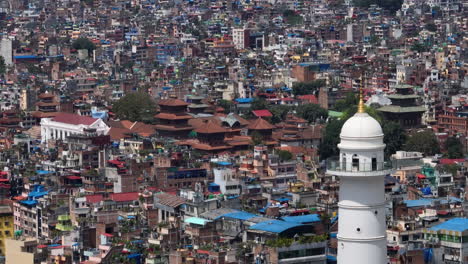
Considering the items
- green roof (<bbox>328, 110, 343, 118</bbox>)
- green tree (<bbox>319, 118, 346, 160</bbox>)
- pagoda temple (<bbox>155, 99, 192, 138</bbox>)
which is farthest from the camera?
green roof (<bbox>328, 110, 343, 118</bbox>)

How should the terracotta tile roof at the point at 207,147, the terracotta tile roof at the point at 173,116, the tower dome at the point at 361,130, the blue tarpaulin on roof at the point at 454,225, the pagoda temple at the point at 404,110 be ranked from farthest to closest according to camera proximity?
the pagoda temple at the point at 404,110, the terracotta tile roof at the point at 173,116, the terracotta tile roof at the point at 207,147, the blue tarpaulin on roof at the point at 454,225, the tower dome at the point at 361,130

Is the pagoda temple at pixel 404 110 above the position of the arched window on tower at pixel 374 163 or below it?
below

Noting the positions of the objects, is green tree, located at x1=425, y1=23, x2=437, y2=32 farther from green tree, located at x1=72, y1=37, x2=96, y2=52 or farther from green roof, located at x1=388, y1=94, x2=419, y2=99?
green roof, located at x1=388, y1=94, x2=419, y2=99

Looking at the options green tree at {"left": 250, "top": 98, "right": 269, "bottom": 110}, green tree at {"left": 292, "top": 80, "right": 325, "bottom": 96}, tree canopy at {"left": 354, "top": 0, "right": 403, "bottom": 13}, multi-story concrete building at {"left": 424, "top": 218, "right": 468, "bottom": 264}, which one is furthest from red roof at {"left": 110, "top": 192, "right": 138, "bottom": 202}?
tree canopy at {"left": 354, "top": 0, "right": 403, "bottom": 13}

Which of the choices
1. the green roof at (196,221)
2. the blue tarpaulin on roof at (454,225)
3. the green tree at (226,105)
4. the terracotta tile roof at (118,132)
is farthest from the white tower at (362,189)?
the green tree at (226,105)

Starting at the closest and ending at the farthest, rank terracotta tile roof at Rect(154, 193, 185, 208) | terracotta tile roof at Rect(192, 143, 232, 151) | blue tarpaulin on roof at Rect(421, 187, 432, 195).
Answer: terracotta tile roof at Rect(154, 193, 185, 208) < blue tarpaulin on roof at Rect(421, 187, 432, 195) < terracotta tile roof at Rect(192, 143, 232, 151)

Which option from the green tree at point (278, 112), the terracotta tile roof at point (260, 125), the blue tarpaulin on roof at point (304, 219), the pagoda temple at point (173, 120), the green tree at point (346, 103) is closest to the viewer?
the blue tarpaulin on roof at point (304, 219)

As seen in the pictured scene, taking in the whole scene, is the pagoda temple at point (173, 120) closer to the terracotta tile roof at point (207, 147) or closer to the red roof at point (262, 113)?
the terracotta tile roof at point (207, 147)

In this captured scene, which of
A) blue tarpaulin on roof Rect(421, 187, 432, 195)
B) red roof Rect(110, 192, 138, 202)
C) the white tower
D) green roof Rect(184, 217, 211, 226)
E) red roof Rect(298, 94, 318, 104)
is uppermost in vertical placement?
the white tower
